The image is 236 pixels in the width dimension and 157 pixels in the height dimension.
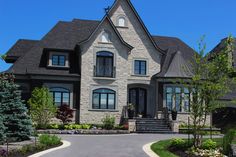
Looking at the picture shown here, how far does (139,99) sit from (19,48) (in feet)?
41.2

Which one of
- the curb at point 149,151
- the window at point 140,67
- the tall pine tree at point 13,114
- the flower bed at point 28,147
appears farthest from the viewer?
the window at point 140,67

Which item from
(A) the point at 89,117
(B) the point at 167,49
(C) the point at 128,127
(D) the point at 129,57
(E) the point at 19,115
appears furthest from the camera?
(B) the point at 167,49

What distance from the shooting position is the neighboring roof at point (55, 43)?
35016 millimetres

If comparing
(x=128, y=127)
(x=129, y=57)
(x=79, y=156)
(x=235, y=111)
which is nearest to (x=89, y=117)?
(x=128, y=127)

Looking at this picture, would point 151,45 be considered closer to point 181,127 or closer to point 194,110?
point 181,127

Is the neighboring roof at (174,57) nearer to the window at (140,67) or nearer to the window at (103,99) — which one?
the window at (140,67)

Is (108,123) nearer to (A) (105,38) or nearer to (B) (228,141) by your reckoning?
(A) (105,38)

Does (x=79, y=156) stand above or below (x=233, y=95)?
below

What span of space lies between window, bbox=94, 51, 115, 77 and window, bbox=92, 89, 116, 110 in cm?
147

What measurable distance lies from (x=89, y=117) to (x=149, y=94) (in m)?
6.28

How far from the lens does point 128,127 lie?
32438 millimetres

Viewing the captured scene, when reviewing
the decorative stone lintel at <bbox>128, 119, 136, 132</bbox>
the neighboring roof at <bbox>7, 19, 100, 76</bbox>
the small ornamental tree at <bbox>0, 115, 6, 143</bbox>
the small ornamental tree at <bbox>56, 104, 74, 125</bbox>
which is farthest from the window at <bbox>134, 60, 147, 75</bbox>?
the small ornamental tree at <bbox>0, 115, 6, 143</bbox>

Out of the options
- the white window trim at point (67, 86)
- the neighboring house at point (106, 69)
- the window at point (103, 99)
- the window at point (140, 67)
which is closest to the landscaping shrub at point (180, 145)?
the neighboring house at point (106, 69)

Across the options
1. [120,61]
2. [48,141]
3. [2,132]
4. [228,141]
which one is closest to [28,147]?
[48,141]
